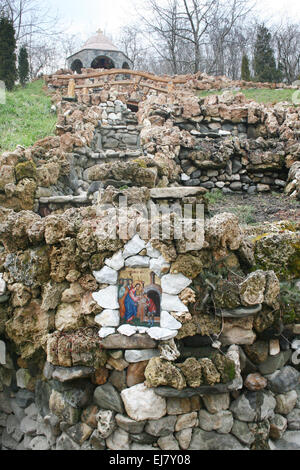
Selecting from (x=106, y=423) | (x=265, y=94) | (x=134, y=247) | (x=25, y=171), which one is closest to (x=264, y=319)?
(x=134, y=247)

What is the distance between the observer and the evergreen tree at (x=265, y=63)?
24.4m

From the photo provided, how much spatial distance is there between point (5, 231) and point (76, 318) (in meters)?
1.19

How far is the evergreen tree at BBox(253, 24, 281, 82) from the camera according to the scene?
80.0 ft

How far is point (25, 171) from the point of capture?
19.8 ft

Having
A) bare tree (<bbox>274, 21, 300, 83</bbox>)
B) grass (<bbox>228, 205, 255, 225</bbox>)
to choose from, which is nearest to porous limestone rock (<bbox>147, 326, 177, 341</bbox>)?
grass (<bbox>228, 205, 255, 225</bbox>)

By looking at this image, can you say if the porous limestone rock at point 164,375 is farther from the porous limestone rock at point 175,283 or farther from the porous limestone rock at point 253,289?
the porous limestone rock at point 253,289

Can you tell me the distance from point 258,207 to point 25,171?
428 centimetres

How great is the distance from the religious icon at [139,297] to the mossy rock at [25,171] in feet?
11.5

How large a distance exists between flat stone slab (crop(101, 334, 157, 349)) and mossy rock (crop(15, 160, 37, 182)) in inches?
148

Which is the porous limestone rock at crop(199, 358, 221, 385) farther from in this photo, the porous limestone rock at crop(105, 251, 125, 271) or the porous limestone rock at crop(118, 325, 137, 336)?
the porous limestone rock at crop(105, 251, 125, 271)

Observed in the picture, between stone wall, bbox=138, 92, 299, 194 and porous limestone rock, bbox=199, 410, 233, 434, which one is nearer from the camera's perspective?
porous limestone rock, bbox=199, 410, 233, 434

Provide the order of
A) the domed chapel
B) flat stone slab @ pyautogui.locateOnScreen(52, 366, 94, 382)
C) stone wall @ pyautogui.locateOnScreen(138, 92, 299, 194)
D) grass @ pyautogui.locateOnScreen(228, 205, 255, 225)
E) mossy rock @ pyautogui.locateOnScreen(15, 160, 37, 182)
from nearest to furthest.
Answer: flat stone slab @ pyautogui.locateOnScreen(52, 366, 94, 382)
grass @ pyautogui.locateOnScreen(228, 205, 255, 225)
mossy rock @ pyautogui.locateOnScreen(15, 160, 37, 182)
stone wall @ pyautogui.locateOnScreen(138, 92, 299, 194)
the domed chapel

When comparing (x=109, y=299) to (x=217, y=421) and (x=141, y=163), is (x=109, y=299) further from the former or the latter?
(x=141, y=163)

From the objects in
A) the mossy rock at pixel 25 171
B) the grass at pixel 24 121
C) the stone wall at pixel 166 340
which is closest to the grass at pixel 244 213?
the stone wall at pixel 166 340
